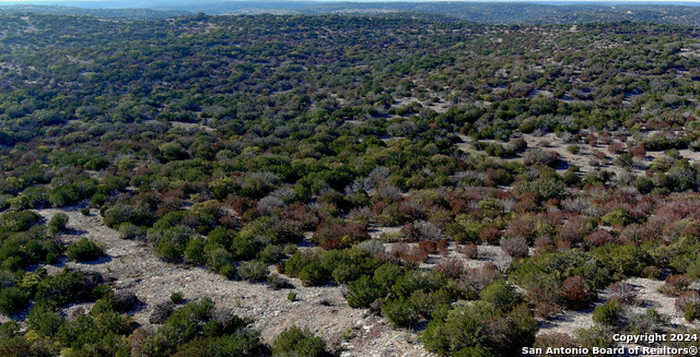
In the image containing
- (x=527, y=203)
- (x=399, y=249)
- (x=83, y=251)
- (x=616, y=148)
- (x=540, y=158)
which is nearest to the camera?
(x=399, y=249)

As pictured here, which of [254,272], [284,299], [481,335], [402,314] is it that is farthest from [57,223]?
[481,335]

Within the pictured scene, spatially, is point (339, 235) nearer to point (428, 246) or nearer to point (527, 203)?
point (428, 246)

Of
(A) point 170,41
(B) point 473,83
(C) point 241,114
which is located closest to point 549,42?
(B) point 473,83

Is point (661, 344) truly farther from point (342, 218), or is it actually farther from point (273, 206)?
point (273, 206)

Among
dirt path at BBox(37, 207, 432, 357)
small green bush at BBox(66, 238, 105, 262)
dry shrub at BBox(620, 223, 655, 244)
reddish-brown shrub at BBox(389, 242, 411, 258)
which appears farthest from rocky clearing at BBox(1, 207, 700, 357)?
dry shrub at BBox(620, 223, 655, 244)

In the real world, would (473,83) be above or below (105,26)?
below

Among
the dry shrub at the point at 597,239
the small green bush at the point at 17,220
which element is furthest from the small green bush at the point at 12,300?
the dry shrub at the point at 597,239
